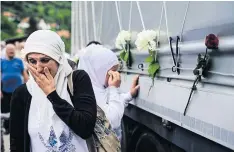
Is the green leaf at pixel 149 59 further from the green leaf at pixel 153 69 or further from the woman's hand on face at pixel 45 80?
the woman's hand on face at pixel 45 80

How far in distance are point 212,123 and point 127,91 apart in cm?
170

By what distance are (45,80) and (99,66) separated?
0.97m

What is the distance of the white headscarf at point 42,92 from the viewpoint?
7.84ft

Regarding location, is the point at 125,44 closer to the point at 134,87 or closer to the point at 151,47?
the point at 134,87

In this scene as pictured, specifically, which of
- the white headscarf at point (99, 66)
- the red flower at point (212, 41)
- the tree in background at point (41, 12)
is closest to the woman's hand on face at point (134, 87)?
the white headscarf at point (99, 66)

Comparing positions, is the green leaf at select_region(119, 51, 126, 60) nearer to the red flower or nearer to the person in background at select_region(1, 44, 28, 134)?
the red flower

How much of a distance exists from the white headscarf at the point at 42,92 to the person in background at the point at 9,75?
6.16 m

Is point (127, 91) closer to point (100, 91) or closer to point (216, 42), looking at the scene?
point (100, 91)

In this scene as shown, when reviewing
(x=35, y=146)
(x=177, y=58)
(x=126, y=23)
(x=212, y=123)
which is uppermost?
(x=126, y=23)

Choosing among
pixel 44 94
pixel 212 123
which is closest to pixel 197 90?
pixel 212 123

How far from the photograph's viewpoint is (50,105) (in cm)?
242

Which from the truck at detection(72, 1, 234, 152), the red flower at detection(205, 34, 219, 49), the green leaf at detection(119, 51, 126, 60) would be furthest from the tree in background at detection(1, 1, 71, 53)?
the red flower at detection(205, 34, 219, 49)

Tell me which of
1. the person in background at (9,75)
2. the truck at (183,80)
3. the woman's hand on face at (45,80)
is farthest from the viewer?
the person in background at (9,75)

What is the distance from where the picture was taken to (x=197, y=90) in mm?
2223
